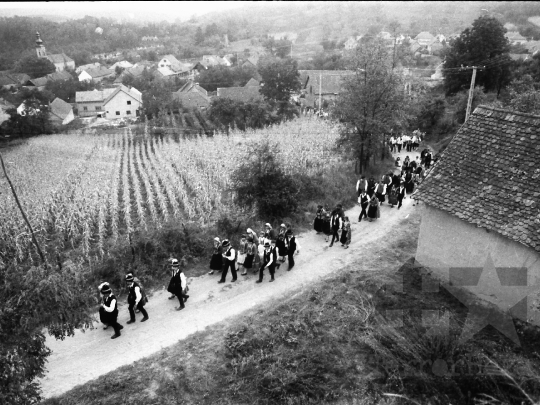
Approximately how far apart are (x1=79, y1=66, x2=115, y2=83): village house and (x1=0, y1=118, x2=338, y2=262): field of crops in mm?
51886

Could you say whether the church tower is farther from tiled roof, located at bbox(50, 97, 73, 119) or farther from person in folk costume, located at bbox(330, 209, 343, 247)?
person in folk costume, located at bbox(330, 209, 343, 247)

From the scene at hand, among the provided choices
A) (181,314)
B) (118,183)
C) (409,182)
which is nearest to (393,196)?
(409,182)

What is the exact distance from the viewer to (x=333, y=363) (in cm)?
906

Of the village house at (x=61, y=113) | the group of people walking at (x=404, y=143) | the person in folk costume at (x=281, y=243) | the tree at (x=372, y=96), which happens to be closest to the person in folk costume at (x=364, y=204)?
the person in folk costume at (x=281, y=243)

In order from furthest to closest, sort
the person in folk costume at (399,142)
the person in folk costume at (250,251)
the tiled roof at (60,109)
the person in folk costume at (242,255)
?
1. the tiled roof at (60,109)
2. the person in folk costume at (399,142)
3. the person in folk costume at (242,255)
4. the person in folk costume at (250,251)

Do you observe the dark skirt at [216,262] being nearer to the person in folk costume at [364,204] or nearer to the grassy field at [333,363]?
the grassy field at [333,363]

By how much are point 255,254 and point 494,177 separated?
7.75m

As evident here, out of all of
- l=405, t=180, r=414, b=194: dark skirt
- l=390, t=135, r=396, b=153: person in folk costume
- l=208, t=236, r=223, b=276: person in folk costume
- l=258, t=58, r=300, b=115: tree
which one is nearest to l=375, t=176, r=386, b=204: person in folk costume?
l=405, t=180, r=414, b=194: dark skirt

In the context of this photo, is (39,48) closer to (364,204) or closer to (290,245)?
(364,204)

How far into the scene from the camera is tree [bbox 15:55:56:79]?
72375 mm

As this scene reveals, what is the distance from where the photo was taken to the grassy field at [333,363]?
8.08 metres

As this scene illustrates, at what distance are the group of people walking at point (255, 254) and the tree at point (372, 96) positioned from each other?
10.8m

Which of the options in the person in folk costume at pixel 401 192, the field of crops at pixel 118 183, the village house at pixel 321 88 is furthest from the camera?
the village house at pixel 321 88

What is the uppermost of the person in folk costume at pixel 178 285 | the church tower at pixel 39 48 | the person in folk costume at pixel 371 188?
the church tower at pixel 39 48
